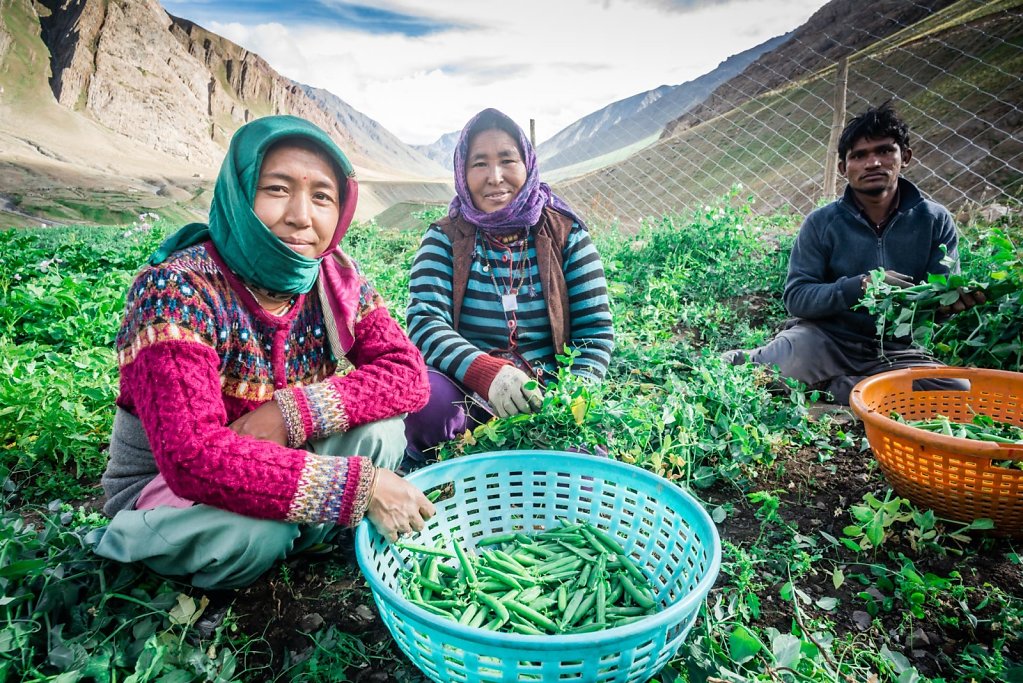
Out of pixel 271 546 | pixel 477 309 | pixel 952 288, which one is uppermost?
pixel 952 288

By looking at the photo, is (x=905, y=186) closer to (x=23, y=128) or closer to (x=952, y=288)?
(x=952, y=288)

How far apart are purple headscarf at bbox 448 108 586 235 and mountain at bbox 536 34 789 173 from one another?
23.2 ft

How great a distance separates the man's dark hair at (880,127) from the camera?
9.31ft

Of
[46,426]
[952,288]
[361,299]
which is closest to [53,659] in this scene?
[361,299]

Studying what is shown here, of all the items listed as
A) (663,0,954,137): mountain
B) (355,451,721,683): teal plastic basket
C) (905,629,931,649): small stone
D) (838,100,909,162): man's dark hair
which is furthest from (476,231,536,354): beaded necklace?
(663,0,954,137): mountain

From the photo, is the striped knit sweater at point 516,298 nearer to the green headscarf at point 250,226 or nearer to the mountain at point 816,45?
the green headscarf at point 250,226

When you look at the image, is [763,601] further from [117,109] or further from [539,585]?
[117,109]

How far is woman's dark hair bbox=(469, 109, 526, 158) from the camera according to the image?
2320mm

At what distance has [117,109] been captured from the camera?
33.5 meters

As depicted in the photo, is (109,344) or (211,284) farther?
(109,344)

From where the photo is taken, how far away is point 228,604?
5.41 ft

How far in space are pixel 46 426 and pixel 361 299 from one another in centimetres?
160

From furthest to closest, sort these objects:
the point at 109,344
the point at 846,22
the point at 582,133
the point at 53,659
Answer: the point at 582,133
the point at 846,22
the point at 109,344
the point at 53,659

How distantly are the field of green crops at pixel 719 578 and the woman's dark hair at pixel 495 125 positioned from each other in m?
1.03
